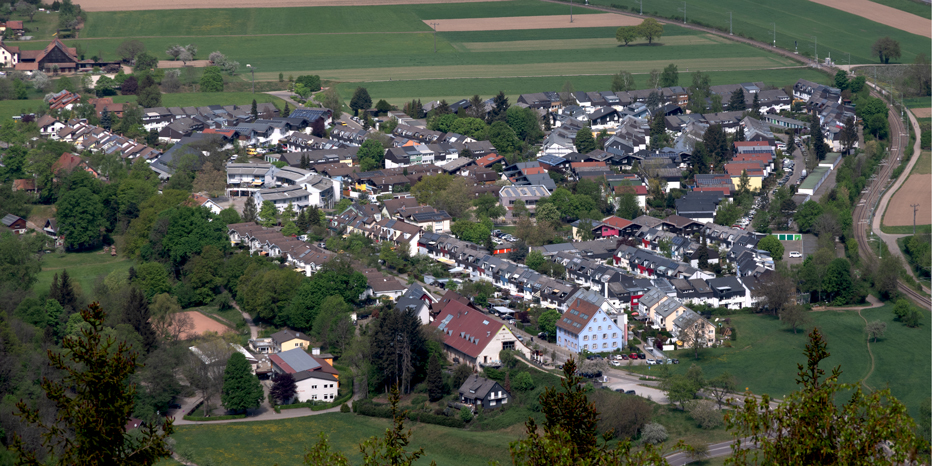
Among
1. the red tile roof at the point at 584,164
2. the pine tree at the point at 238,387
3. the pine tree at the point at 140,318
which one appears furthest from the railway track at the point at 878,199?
the pine tree at the point at 140,318

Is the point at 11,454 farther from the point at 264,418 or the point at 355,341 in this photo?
the point at 355,341

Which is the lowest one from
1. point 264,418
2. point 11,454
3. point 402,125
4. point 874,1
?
point 264,418

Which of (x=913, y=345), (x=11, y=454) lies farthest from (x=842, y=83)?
(x=11, y=454)

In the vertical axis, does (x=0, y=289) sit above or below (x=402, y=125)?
below

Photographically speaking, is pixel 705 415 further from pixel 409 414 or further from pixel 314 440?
pixel 314 440

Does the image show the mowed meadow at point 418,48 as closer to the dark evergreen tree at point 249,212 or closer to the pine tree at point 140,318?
the dark evergreen tree at point 249,212

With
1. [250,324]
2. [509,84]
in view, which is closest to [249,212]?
[250,324]

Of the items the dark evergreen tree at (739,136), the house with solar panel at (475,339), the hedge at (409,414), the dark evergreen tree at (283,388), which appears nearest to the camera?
the hedge at (409,414)

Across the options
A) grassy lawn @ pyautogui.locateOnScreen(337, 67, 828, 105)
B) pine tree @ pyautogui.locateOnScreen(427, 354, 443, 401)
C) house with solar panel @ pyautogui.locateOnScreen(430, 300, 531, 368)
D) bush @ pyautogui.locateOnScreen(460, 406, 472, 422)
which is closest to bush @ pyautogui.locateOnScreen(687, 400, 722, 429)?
bush @ pyautogui.locateOnScreen(460, 406, 472, 422)
